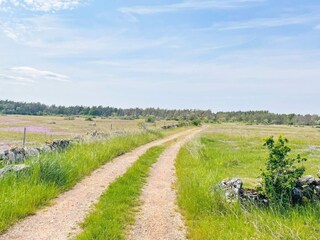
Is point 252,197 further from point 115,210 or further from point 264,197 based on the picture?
point 115,210

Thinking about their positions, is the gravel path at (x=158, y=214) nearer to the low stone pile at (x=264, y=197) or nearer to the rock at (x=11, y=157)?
the low stone pile at (x=264, y=197)

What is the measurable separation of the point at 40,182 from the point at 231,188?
637cm

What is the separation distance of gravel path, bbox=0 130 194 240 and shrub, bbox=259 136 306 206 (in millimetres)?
5269

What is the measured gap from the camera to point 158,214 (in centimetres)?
961

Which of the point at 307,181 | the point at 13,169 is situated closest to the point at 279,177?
the point at 307,181

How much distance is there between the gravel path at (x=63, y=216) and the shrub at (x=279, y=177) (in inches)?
207

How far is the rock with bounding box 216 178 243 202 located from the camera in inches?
366

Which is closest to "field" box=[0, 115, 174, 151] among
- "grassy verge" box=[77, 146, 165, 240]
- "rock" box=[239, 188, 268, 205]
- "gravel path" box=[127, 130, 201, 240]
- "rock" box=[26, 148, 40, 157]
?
"rock" box=[26, 148, 40, 157]

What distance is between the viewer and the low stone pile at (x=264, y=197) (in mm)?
9141

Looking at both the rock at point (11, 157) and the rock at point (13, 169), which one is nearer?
the rock at point (13, 169)

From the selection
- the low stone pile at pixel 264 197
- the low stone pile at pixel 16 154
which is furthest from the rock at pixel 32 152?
the low stone pile at pixel 264 197

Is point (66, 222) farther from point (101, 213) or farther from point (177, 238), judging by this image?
point (177, 238)

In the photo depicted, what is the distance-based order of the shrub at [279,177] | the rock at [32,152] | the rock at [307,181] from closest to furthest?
the shrub at [279,177] < the rock at [307,181] < the rock at [32,152]

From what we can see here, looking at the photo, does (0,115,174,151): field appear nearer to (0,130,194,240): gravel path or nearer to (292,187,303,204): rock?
(0,130,194,240): gravel path
